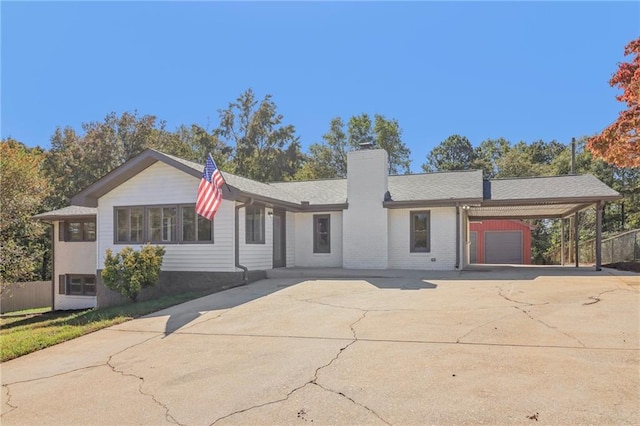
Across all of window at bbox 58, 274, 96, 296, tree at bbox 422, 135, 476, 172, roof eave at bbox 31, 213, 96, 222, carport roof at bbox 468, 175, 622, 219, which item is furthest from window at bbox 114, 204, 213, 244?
tree at bbox 422, 135, 476, 172

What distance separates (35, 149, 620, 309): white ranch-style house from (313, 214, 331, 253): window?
0.04 meters

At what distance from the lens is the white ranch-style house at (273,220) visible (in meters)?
13.2

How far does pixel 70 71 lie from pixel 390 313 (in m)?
21.2

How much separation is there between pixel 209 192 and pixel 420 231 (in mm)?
7722

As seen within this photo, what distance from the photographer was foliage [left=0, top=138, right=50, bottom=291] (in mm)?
15289

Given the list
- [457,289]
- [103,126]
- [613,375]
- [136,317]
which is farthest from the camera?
[103,126]

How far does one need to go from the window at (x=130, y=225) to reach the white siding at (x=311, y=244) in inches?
216

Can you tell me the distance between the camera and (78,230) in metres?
17.0

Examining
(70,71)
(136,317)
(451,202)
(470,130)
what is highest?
(470,130)

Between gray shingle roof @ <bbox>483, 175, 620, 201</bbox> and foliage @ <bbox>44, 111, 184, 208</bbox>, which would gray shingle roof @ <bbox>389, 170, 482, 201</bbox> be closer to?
gray shingle roof @ <bbox>483, 175, 620, 201</bbox>

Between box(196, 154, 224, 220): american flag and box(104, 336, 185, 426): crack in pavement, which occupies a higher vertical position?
box(196, 154, 224, 220): american flag

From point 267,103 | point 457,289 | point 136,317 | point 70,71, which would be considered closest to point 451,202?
point 457,289

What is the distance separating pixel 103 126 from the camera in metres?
28.7

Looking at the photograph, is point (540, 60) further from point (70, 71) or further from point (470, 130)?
point (470, 130)
